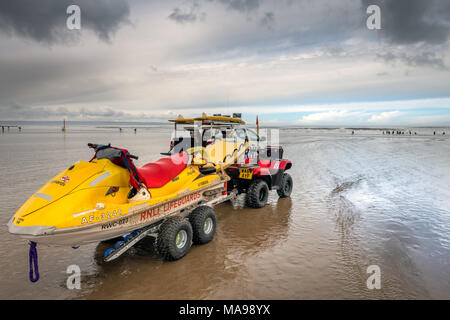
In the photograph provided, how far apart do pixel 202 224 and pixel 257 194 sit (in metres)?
2.63

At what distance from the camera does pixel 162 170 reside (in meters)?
5.03

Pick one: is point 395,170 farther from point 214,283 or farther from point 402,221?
point 214,283

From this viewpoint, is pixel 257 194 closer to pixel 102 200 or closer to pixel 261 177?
pixel 261 177

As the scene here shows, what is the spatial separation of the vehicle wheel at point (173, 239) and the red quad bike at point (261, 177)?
2.97 meters

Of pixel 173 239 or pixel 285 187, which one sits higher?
pixel 285 187

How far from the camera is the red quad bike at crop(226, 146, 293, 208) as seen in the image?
24.8 feet

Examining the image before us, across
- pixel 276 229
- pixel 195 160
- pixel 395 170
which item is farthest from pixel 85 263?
pixel 395 170

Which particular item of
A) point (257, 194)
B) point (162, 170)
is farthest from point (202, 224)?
point (257, 194)

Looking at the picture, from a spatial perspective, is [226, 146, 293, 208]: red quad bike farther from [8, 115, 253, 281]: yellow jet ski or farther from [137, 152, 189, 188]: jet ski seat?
[137, 152, 189, 188]: jet ski seat

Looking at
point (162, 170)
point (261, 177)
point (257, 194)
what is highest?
point (162, 170)

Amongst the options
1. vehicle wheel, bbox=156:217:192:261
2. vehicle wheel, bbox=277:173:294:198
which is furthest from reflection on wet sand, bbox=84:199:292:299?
vehicle wheel, bbox=277:173:294:198

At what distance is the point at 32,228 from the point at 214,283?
2.42 m

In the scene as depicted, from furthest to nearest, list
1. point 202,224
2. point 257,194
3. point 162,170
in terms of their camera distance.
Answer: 1. point 257,194
2. point 202,224
3. point 162,170
